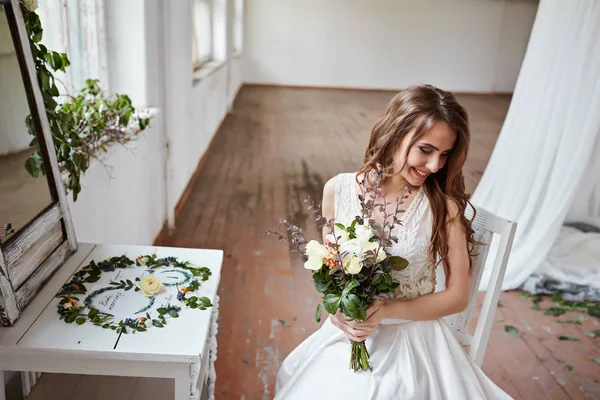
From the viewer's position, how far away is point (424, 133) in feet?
4.83

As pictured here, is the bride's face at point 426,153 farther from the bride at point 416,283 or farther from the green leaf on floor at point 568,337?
the green leaf on floor at point 568,337

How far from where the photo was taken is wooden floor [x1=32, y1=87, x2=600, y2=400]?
259 centimetres

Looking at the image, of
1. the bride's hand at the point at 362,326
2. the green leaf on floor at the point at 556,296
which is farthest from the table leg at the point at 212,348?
→ the green leaf on floor at the point at 556,296

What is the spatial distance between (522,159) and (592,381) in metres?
1.61

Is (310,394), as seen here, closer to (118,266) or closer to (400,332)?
(400,332)

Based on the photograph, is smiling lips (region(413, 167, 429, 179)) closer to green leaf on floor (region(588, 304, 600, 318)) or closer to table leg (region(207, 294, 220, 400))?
table leg (region(207, 294, 220, 400))

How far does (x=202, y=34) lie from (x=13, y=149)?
21.9 feet

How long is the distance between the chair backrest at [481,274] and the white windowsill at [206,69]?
14.6ft

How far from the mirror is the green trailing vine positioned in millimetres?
31

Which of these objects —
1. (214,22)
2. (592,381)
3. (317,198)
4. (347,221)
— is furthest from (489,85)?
(347,221)

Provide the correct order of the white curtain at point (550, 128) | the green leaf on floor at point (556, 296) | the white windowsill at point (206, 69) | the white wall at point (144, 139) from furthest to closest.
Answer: the white windowsill at point (206, 69)
the white curtain at point (550, 128)
the green leaf on floor at point (556, 296)
the white wall at point (144, 139)

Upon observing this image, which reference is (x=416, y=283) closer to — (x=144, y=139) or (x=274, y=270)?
(x=274, y=270)

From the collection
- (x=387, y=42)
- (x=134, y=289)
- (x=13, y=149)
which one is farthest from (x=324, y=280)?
(x=387, y=42)

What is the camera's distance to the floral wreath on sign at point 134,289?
137cm
